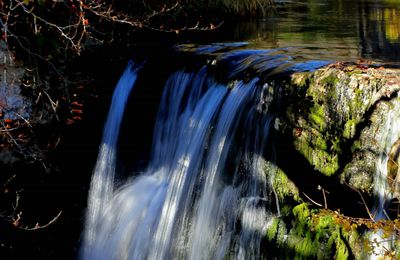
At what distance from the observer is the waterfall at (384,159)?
4.11 meters

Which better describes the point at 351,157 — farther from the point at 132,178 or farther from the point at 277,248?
the point at 132,178

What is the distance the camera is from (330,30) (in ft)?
29.1

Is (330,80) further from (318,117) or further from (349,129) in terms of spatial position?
(349,129)

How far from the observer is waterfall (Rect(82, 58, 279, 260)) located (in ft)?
16.8

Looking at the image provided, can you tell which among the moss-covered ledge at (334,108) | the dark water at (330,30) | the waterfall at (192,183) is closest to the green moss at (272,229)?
the waterfall at (192,183)

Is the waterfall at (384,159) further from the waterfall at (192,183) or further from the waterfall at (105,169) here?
the waterfall at (105,169)

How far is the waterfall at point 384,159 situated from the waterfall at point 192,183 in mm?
1019

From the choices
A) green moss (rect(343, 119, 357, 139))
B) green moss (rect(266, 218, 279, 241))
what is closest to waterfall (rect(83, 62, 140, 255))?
green moss (rect(266, 218, 279, 241))

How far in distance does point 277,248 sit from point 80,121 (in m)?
2.99

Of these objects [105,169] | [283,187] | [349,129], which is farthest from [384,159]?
[105,169]

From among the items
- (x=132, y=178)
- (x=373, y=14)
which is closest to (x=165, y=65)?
(x=132, y=178)

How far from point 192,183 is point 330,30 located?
14.5 feet

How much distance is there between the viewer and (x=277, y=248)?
4.74m

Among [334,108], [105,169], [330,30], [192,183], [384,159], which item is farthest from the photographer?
[330,30]
